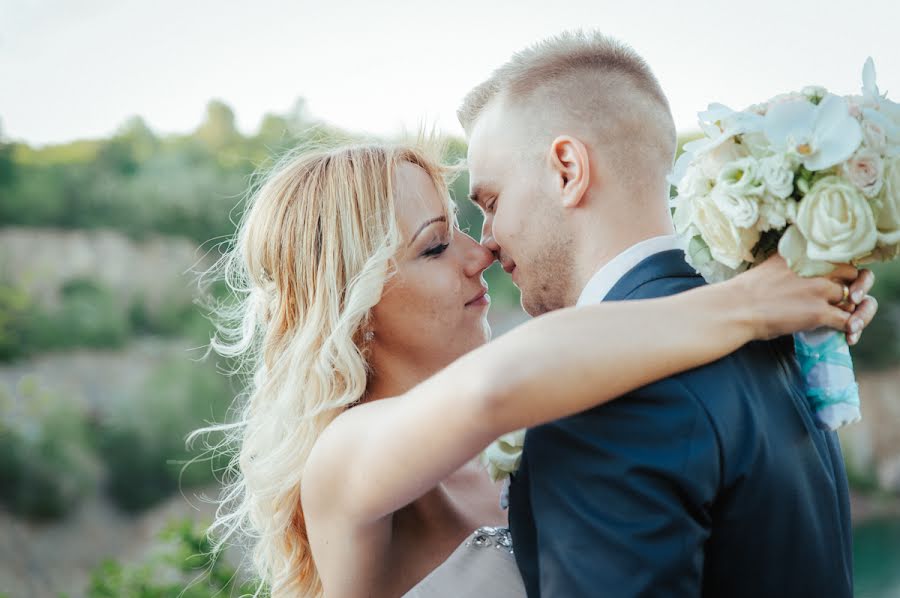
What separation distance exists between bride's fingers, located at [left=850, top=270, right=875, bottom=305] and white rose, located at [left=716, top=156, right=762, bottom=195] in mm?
337

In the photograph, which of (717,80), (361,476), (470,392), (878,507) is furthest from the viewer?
(878,507)

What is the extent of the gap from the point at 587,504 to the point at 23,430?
22.7 feet

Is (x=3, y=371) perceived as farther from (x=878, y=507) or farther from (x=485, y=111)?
(x=878, y=507)

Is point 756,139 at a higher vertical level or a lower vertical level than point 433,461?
higher

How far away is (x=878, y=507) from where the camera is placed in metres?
9.56

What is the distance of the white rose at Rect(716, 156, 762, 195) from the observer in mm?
1782

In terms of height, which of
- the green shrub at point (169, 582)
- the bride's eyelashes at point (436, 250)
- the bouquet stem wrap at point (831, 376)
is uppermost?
the bride's eyelashes at point (436, 250)

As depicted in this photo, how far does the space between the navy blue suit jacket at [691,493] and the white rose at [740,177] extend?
37cm

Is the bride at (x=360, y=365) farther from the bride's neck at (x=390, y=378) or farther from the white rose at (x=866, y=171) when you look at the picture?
the white rose at (x=866, y=171)

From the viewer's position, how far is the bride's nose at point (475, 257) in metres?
2.91

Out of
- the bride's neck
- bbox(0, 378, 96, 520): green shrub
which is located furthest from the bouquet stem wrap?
bbox(0, 378, 96, 520): green shrub

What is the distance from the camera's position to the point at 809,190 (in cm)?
177

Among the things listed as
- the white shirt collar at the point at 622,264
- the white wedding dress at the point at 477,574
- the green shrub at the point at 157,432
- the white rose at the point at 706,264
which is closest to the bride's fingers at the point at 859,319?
the white rose at the point at 706,264

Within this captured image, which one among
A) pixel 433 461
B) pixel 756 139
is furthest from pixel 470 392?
pixel 756 139
